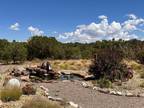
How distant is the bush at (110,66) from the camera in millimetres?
21219

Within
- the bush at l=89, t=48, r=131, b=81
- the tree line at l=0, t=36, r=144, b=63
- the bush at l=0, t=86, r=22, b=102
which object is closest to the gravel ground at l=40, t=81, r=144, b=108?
the bush at l=0, t=86, r=22, b=102

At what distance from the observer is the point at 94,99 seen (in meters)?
14.7

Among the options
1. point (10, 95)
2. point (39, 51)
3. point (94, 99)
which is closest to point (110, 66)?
point (94, 99)

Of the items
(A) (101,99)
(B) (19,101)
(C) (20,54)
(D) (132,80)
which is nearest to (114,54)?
(D) (132,80)

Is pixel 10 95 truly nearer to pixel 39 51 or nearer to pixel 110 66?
pixel 110 66

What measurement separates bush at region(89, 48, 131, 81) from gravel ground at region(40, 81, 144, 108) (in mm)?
3851

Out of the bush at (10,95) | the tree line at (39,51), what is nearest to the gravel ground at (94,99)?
the bush at (10,95)

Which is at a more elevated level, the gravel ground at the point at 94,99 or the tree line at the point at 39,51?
the tree line at the point at 39,51

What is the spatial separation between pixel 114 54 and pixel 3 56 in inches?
1085

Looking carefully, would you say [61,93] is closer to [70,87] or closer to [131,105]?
[70,87]

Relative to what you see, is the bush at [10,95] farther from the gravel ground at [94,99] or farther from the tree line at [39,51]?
the tree line at [39,51]

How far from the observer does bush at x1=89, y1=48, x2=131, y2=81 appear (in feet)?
69.6

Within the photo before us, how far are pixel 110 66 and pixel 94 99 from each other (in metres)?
7.25

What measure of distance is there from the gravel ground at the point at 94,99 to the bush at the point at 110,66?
385 centimetres
